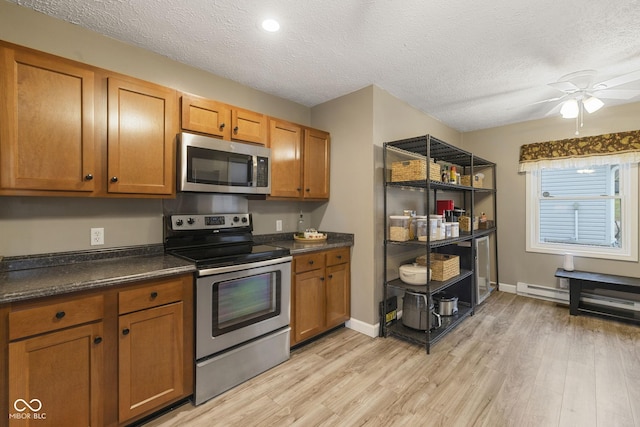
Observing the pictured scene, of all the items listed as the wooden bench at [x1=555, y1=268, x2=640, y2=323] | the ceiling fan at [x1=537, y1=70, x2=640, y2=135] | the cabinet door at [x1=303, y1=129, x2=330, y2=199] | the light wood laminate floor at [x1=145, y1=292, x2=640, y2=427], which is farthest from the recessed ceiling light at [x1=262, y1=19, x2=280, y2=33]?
the wooden bench at [x1=555, y1=268, x2=640, y2=323]

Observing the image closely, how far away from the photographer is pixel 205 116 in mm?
2256

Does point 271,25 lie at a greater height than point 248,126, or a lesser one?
greater

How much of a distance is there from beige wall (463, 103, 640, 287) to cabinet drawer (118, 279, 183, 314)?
178 inches

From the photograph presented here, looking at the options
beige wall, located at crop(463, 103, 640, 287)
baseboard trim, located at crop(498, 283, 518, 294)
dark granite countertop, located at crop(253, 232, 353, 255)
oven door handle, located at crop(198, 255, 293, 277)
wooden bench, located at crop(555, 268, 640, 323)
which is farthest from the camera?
baseboard trim, located at crop(498, 283, 518, 294)

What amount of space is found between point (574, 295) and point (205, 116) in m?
4.47

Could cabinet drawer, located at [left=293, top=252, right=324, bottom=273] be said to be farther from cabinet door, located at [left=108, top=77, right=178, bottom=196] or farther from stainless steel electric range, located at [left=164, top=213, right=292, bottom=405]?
cabinet door, located at [left=108, top=77, right=178, bottom=196]

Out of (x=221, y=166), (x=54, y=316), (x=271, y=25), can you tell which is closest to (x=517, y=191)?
(x=271, y=25)

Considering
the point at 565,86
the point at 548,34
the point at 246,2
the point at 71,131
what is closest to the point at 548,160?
the point at 565,86

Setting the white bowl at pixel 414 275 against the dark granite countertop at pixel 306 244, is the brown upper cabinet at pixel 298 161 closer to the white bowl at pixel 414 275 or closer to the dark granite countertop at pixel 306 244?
the dark granite countertop at pixel 306 244

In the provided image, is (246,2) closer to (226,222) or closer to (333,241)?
(226,222)

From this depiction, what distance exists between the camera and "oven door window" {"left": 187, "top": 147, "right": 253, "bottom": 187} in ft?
7.01

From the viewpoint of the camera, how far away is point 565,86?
2.60m

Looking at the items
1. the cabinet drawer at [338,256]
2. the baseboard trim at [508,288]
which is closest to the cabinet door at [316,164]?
the cabinet drawer at [338,256]

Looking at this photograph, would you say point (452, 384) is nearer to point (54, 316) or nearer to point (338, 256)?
point (338, 256)
